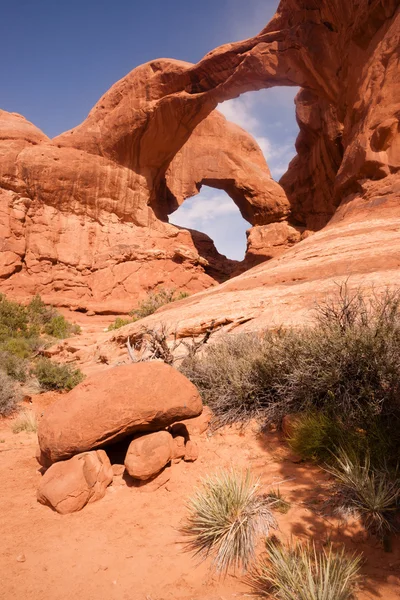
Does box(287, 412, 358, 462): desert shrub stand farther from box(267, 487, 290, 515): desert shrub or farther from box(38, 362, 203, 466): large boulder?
box(38, 362, 203, 466): large boulder

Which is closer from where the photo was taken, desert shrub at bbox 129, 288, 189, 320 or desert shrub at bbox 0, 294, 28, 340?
desert shrub at bbox 0, 294, 28, 340

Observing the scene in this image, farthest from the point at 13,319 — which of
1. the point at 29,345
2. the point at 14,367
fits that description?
the point at 14,367

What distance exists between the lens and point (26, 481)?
3.84 metres

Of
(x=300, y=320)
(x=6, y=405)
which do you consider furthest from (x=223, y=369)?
(x=6, y=405)

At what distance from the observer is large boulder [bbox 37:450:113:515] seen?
124 inches

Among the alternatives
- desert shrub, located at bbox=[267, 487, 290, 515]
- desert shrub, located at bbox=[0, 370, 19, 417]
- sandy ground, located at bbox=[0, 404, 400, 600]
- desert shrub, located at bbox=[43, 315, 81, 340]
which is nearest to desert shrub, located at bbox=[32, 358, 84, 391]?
desert shrub, located at bbox=[0, 370, 19, 417]

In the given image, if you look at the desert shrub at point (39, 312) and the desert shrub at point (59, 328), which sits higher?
the desert shrub at point (39, 312)

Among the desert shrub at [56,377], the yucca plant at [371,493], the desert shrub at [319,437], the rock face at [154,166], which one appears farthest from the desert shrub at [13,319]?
the yucca plant at [371,493]

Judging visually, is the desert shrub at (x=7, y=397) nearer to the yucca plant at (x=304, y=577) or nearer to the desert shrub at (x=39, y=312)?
the yucca plant at (x=304, y=577)

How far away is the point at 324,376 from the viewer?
3674mm

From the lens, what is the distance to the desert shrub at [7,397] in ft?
20.9

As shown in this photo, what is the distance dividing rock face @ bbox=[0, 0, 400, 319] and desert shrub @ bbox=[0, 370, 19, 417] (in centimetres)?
1238

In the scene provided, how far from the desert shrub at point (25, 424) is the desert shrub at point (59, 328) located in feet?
30.6

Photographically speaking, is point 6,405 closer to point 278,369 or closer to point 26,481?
point 26,481
